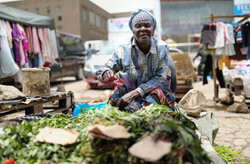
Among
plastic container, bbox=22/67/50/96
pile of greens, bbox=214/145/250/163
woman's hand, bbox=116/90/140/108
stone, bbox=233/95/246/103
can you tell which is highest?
plastic container, bbox=22/67/50/96

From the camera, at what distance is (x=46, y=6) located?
30578 millimetres

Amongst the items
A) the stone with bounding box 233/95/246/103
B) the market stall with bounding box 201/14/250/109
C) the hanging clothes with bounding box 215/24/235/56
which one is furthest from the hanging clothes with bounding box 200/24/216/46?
the stone with bounding box 233/95/246/103

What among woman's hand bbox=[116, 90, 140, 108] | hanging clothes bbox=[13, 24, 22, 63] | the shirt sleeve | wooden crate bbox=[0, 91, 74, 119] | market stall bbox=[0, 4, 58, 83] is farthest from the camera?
hanging clothes bbox=[13, 24, 22, 63]

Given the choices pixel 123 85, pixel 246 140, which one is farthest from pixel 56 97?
pixel 246 140

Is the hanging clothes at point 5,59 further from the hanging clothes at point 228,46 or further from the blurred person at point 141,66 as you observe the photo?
the hanging clothes at point 228,46

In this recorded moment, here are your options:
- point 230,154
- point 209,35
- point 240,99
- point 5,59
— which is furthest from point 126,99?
point 209,35

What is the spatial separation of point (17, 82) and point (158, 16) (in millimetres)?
11939

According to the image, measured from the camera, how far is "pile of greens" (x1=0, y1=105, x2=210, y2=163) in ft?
4.30

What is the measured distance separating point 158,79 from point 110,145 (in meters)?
1.39

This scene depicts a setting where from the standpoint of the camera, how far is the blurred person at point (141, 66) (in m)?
2.55

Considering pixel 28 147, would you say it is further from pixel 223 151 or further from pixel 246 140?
pixel 246 140

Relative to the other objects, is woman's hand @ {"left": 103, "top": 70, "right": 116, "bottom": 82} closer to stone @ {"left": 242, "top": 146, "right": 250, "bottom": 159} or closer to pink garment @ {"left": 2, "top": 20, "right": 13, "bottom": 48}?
stone @ {"left": 242, "top": 146, "right": 250, "bottom": 159}

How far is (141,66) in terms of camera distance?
8.77ft

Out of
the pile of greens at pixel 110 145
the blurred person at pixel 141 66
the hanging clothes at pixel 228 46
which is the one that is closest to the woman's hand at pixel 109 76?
the blurred person at pixel 141 66
